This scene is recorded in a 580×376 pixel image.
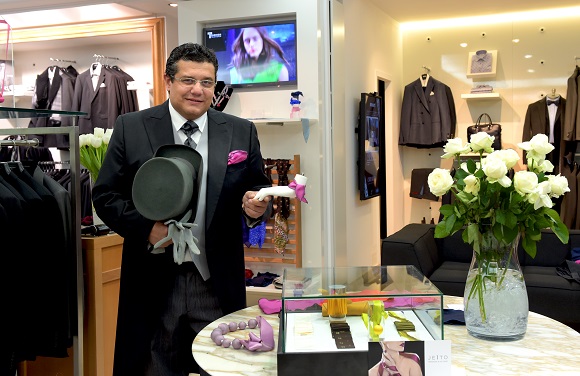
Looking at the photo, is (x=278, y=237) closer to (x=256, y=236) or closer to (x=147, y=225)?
(x=256, y=236)

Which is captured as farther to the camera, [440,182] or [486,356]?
[440,182]

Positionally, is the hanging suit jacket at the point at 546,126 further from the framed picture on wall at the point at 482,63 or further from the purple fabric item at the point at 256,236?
the purple fabric item at the point at 256,236

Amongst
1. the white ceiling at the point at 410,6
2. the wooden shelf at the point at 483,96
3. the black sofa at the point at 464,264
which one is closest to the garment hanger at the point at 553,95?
the wooden shelf at the point at 483,96

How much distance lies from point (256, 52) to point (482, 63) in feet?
11.8

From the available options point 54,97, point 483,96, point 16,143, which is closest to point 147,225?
point 16,143

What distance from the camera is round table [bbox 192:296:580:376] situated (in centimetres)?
154

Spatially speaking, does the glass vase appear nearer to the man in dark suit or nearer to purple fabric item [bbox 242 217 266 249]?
the man in dark suit

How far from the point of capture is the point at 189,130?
2248 mm

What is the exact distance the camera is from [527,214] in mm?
1748

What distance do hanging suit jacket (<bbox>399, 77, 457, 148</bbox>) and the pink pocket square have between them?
559 centimetres

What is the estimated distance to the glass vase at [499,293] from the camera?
1.79 m

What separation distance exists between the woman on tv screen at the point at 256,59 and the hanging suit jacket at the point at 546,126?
3.49 m

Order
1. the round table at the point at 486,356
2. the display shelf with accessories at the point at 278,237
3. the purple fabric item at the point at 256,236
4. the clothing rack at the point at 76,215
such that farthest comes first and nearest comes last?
1. the purple fabric item at the point at 256,236
2. the display shelf with accessories at the point at 278,237
3. the clothing rack at the point at 76,215
4. the round table at the point at 486,356

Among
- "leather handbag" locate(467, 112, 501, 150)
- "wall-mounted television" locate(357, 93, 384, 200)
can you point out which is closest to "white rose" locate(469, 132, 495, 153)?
"wall-mounted television" locate(357, 93, 384, 200)
